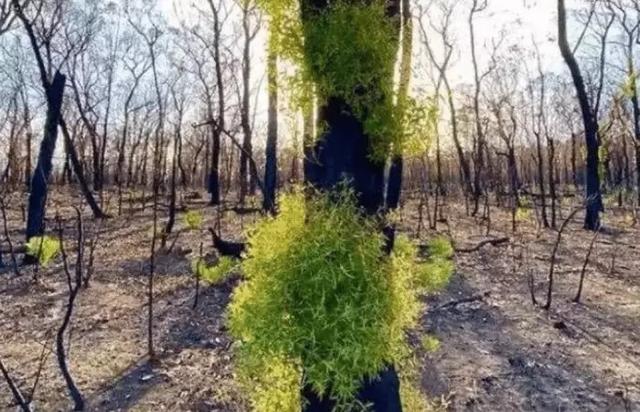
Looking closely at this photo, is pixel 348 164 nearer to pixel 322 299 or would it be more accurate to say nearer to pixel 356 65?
pixel 356 65

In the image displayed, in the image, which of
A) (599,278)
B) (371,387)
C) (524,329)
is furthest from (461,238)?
(371,387)

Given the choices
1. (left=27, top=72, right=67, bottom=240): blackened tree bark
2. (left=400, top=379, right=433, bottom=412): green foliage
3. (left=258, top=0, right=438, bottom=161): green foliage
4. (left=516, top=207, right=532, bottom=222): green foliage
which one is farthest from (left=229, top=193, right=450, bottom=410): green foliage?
(left=516, top=207, right=532, bottom=222): green foliage

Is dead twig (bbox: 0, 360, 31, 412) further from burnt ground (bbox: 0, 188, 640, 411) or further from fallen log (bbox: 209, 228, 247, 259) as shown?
fallen log (bbox: 209, 228, 247, 259)

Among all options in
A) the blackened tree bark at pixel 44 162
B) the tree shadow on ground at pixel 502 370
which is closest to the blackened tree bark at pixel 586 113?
the tree shadow on ground at pixel 502 370

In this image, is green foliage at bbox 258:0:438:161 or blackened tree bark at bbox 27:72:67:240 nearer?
green foliage at bbox 258:0:438:161

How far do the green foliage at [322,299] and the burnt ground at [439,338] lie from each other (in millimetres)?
1268

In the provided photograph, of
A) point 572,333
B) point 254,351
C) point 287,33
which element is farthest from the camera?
point 572,333

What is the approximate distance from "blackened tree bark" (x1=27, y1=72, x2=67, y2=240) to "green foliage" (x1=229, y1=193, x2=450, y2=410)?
8.66 m

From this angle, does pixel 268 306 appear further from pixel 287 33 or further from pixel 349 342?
pixel 287 33

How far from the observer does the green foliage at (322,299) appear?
217cm

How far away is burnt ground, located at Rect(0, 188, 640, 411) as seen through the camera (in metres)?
4.86

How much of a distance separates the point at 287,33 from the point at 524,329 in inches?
190

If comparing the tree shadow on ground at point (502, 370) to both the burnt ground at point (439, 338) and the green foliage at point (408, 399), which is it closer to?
the burnt ground at point (439, 338)

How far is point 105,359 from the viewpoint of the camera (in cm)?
561
